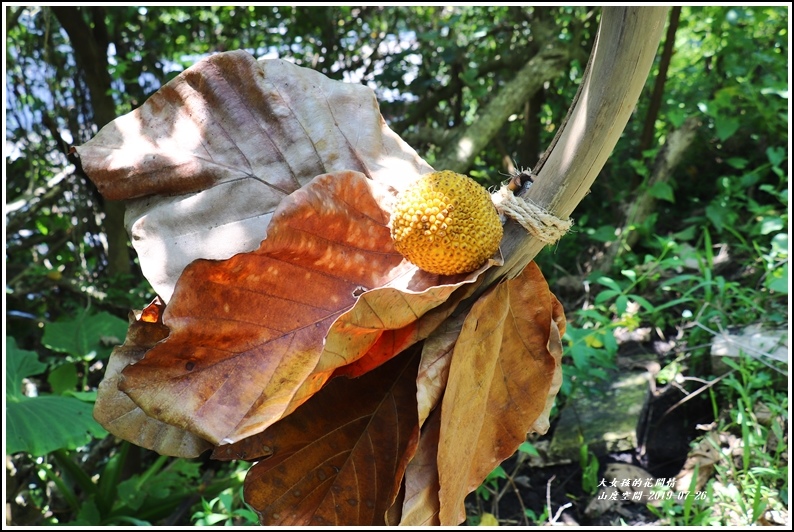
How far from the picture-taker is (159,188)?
0.61 meters

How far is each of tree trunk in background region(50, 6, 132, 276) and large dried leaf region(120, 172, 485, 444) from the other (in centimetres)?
165

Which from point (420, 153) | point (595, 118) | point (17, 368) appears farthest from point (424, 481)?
point (420, 153)

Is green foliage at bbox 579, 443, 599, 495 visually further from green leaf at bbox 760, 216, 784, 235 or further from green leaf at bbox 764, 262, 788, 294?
green leaf at bbox 760, 216, 784, 235

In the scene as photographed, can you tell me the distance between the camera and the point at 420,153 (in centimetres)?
227

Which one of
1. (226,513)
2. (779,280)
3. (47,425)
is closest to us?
(226,513)

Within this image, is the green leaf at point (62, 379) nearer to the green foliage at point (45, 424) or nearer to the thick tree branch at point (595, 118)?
the green foliage at point (45, 424)

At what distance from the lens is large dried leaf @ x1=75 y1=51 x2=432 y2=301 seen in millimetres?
601

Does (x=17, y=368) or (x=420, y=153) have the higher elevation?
(x=420, y=153)

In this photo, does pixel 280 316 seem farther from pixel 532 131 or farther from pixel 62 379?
pixel 532 131

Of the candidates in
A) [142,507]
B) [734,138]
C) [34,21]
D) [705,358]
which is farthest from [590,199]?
A: [34,21]

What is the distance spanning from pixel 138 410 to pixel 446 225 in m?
0.30

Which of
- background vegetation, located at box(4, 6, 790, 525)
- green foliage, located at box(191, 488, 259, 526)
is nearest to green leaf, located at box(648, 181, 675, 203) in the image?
background vegetation, located at box(4, 6, 790, 525)

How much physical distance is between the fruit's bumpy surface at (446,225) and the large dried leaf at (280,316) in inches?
0.8

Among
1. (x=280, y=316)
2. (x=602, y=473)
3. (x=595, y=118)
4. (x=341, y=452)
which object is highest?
(x=595, y=118)
